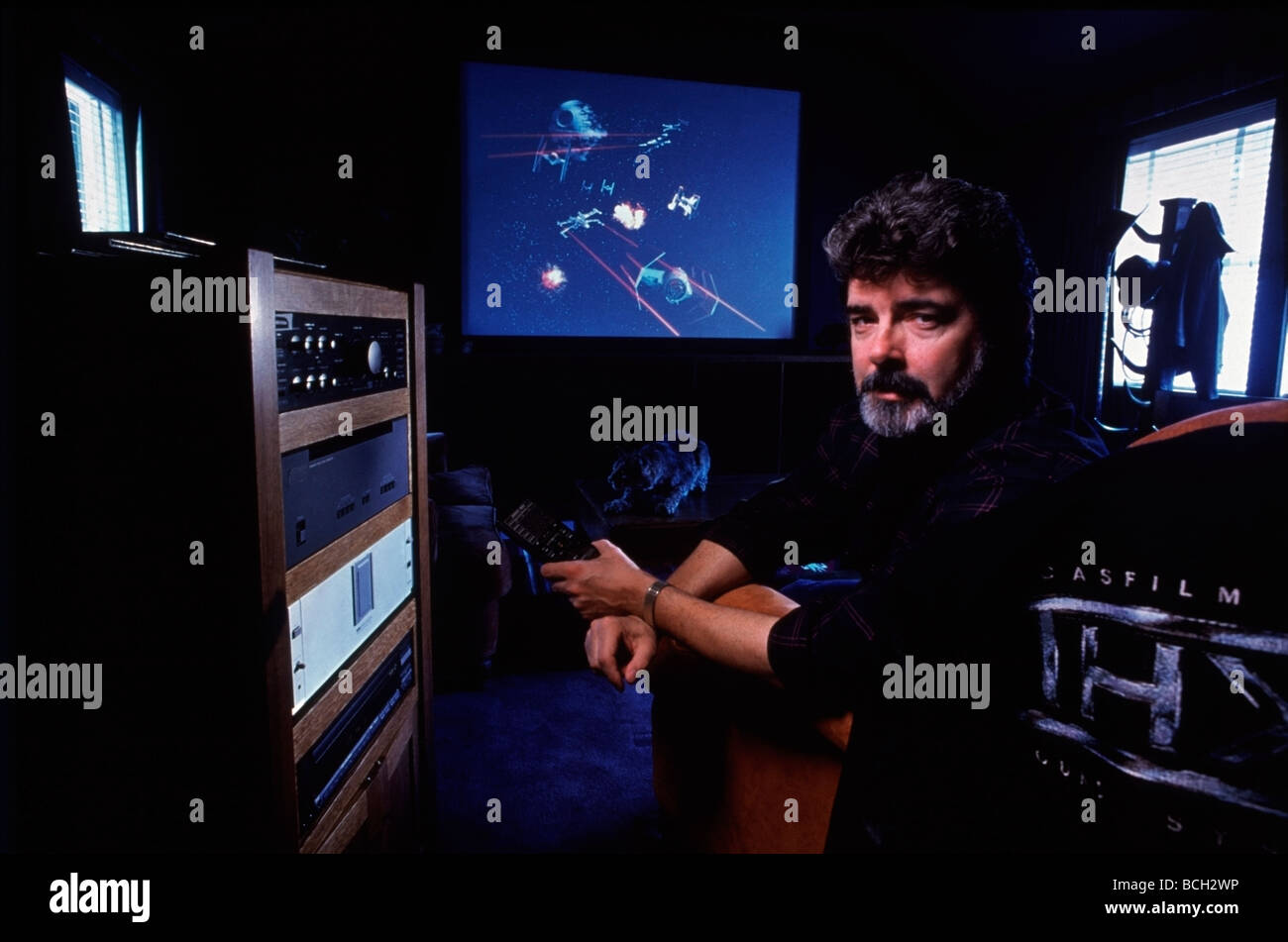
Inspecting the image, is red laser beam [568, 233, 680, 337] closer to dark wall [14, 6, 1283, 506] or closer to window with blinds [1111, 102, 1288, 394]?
dark wall [14, 6, 1283, 506]

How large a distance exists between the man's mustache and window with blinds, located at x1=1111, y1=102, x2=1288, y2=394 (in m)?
2.91

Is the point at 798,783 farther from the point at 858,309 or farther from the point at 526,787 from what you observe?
the point at 526,787

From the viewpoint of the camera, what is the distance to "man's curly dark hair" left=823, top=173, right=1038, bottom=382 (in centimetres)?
116

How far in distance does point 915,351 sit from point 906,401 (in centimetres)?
8

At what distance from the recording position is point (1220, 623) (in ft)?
1.66

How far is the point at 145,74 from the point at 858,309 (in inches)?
72.8

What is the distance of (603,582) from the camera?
1205 millimetres

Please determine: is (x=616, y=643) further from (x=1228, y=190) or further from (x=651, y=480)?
(x=1228, y=190)

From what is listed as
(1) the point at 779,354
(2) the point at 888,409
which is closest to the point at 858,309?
(2) the point at 888,409

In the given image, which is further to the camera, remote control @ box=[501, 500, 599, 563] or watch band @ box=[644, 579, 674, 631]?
remote control @ box=[501, 500, 599, 563]
